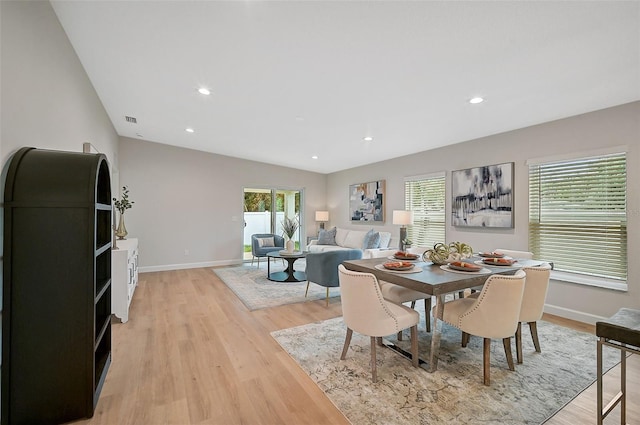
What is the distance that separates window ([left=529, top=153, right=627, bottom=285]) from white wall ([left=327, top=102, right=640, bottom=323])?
0.10 metres

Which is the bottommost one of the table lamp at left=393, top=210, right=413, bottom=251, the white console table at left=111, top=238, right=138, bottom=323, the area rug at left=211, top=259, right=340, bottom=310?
the area rug at left=211, top=259, right=340, bottom=310

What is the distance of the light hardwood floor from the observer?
185 cm

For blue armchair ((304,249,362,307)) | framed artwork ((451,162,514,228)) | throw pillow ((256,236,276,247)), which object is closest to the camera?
blue armchair ((304,249,362,307))

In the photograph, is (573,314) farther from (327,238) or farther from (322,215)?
(322,215)

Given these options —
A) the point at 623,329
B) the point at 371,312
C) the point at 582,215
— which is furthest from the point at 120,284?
the point at 582,215

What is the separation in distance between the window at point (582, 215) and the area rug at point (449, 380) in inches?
35.7

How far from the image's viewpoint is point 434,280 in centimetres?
216

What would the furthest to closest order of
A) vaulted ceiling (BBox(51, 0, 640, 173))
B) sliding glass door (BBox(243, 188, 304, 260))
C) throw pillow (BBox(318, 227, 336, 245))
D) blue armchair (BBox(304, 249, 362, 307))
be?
sliding glass door (BBox(243, 188, 304, 260)) < throw pillow (BBox(318, 227, 336, 245)) < blue armchair (BBox(304, 249, 362, 307)) < vaulted ceiling (BBox(51, 0, 640, 173))

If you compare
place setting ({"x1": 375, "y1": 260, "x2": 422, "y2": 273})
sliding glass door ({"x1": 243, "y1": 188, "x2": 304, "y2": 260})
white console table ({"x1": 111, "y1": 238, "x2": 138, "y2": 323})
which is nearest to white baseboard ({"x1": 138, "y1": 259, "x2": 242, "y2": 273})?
sliding glass door ({"x1": 243, "y1": 188, "x2": 304, "y2": 260})

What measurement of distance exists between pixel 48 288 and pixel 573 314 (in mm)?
5037

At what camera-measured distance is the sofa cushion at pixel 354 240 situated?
21.2ft

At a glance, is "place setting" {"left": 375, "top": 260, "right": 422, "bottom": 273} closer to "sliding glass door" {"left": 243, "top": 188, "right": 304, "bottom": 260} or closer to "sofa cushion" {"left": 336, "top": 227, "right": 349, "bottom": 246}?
"sofa cushion" {"left": 336, "top": 227, "right": 349, "bottom": 246}

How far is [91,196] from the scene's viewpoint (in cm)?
168

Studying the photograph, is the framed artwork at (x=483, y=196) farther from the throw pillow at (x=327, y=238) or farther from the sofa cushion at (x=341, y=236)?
the throw pillow at (x=327, y=238)
